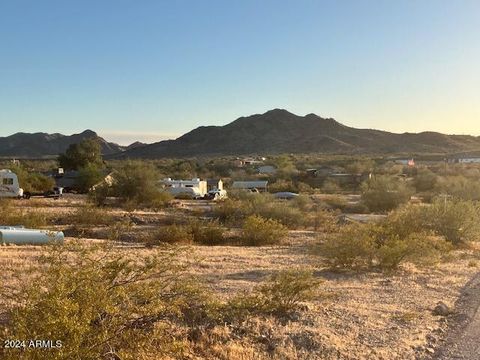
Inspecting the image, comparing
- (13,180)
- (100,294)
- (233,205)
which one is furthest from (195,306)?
(13,180)

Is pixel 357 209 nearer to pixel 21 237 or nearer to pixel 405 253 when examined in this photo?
pixel 405 253

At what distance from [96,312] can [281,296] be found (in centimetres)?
464

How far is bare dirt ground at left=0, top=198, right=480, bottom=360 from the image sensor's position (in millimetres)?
8875

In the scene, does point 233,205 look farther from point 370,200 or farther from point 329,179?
point 329,179

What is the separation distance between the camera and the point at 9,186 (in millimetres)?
46094

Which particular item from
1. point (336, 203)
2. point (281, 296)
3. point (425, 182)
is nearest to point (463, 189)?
point (336, 203)

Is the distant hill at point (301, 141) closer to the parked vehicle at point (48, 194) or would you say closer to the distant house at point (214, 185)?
the distant house at point (214, 185)

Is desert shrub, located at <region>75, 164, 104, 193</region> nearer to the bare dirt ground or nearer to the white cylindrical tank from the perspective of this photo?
the white cylindrical tank

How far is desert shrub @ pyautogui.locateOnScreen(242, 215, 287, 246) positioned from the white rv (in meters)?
28.5

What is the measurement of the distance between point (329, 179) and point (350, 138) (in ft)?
378

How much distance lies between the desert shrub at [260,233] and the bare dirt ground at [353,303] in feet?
14.1

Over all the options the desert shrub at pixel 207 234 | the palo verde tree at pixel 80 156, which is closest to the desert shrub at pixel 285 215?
the desert shrub at pixel 207 234

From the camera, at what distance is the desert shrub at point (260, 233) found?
23484 millimetres

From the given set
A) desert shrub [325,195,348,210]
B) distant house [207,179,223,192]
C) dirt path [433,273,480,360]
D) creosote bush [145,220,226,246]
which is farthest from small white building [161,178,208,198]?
dirt path [433,273,480,360]
